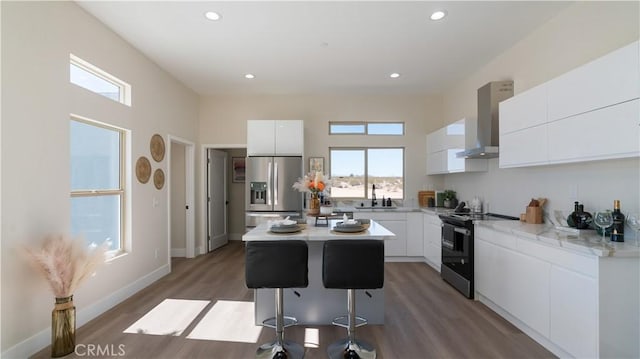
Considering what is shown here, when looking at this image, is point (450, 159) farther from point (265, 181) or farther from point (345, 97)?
point (265, 181)

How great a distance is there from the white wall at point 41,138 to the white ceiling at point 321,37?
0.39 m

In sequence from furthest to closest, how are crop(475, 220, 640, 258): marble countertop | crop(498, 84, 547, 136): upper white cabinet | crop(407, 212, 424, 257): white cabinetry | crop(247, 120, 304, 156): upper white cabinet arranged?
1. crop(247, 120, 304, 156): upper white cabinet
2. crop(407, 212, 424, 257): white cabinetry
3. crop(498, 84, 547, 136): upper white cabinet
4. crop(475, 220, 640, 258): marble countertop

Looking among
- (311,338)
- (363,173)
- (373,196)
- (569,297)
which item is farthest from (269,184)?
(569,297)

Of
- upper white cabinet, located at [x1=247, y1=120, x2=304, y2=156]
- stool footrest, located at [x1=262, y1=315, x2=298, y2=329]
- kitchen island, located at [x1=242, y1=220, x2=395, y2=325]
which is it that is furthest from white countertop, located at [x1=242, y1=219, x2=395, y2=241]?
upper white cabinet, located at [x1=247, y1=120, x2=304, y2=156]

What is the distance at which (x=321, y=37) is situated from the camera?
11.1ft

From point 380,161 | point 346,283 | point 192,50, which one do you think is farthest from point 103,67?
point 380,161

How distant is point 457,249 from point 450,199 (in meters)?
1.63

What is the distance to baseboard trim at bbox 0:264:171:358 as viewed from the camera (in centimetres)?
225

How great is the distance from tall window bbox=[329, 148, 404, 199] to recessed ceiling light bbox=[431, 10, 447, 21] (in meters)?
3.00

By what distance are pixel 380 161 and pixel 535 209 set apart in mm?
2997

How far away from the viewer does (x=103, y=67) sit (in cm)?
318

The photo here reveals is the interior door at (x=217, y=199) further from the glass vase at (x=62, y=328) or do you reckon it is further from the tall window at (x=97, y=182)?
the glass vase at (x=62, y=328)

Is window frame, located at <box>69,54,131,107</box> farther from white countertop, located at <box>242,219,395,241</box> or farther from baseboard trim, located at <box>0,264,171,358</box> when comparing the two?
white countertop, located at <box>242,219,395,241</box>

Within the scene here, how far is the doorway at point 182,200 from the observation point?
5.39 m
